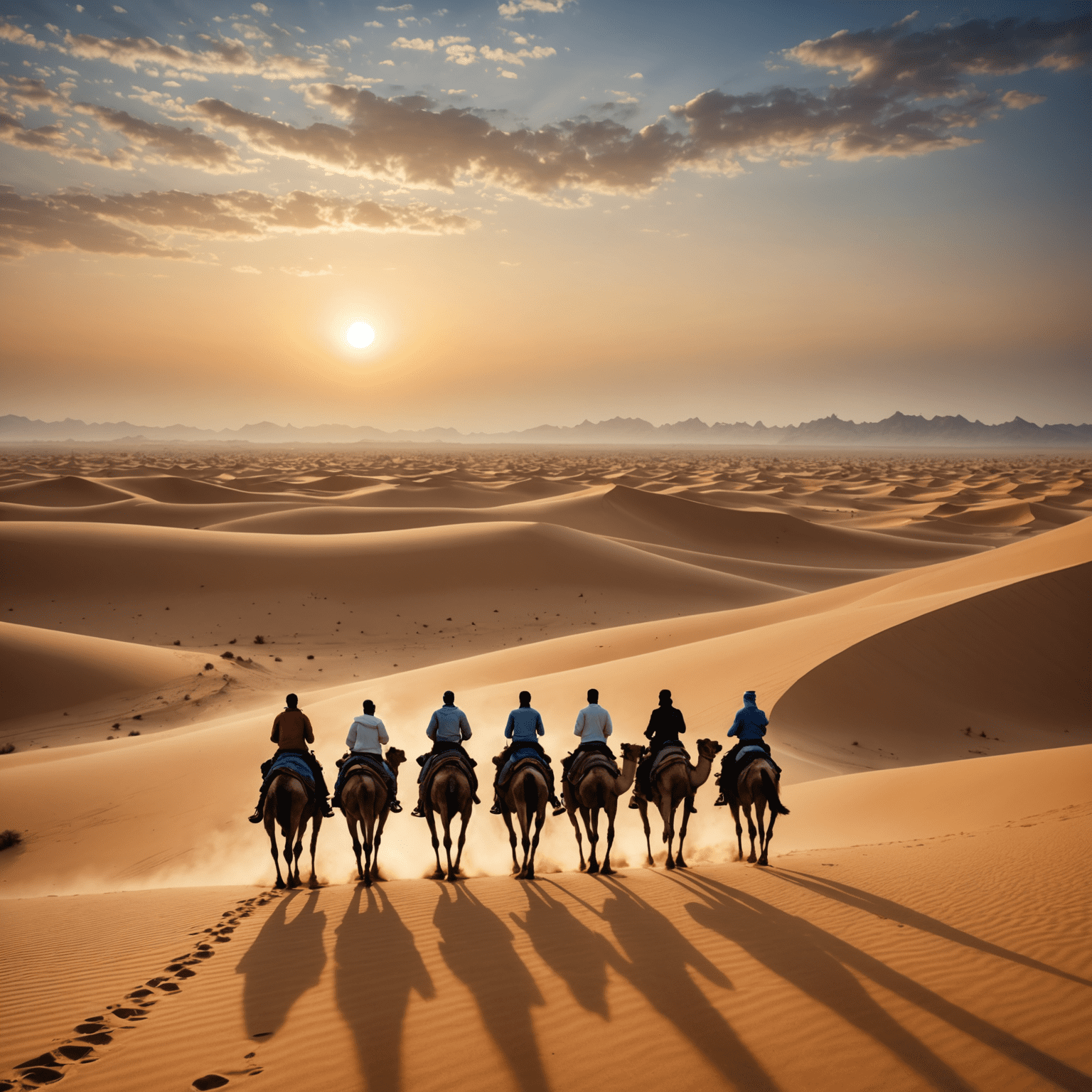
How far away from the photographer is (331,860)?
1039 cm

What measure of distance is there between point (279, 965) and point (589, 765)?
3.88m

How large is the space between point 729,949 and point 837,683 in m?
10.5

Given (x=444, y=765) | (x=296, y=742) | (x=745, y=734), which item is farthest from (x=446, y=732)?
(x=745, y=734)

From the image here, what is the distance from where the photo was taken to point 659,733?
8.94m

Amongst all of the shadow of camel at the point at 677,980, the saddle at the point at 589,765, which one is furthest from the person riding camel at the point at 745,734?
the shadow of camel at the point at 677,980

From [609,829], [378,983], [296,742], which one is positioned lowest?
[609,829]

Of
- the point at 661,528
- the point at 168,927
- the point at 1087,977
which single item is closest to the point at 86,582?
the point at 168,927

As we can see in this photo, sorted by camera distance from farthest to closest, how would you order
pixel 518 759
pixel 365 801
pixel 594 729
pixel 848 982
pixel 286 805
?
pixel 594 729
pixel 518 759
pixel 365 801
pixel 286 805
pixel 848 982

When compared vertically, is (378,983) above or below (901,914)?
above

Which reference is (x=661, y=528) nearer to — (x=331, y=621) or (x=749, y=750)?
(x=331, y=621)

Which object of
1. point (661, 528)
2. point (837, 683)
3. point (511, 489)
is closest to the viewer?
point (837, 683)

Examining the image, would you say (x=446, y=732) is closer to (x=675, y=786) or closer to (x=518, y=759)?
(x=518, y=759)

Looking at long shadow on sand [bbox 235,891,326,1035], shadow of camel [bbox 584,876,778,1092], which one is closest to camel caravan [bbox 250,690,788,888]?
long shadow on sand [bbox 235,891,326,1035]

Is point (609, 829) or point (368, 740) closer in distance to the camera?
point (368, 740)
